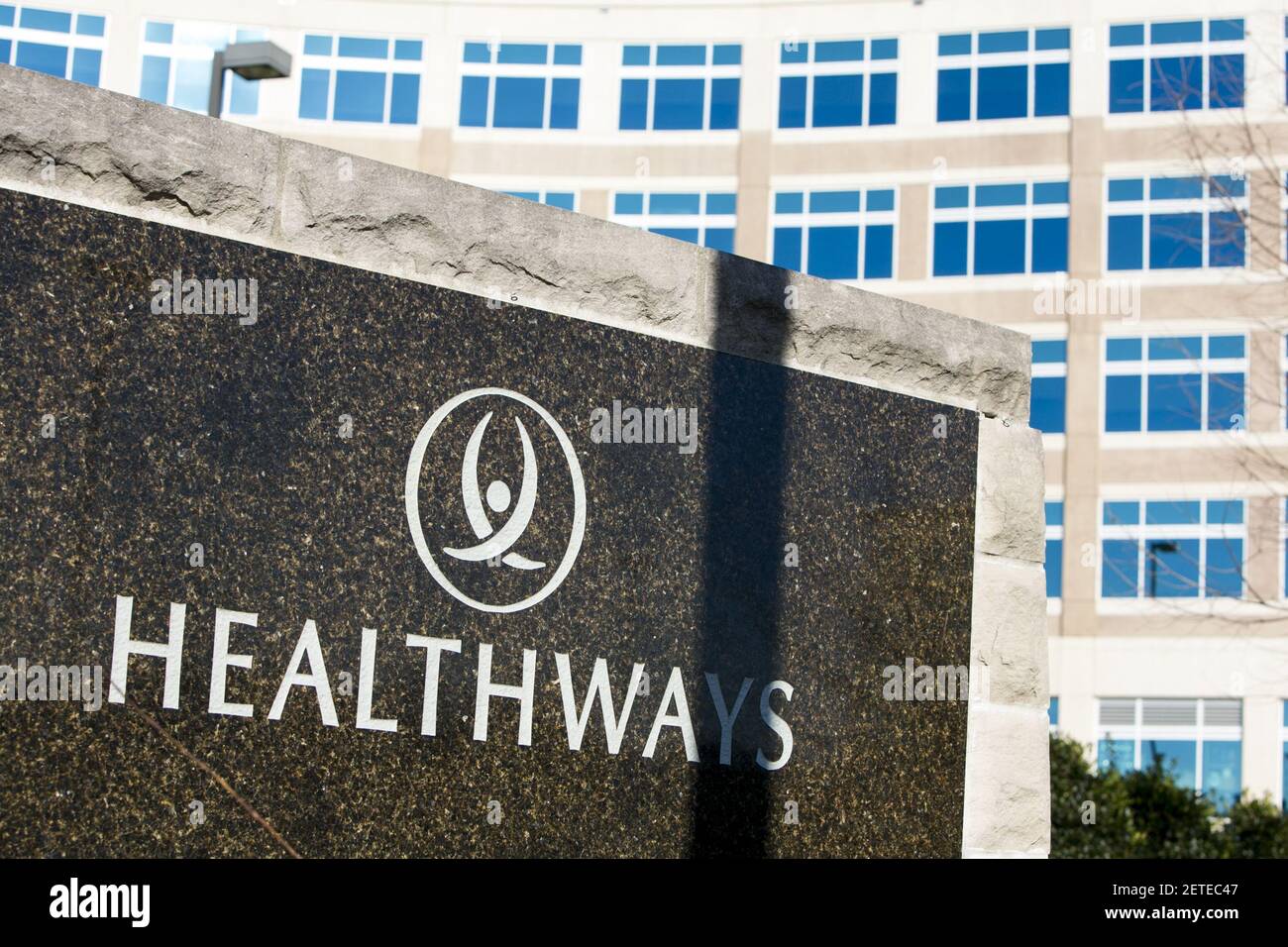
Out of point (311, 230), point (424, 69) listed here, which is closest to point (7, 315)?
point (311, 230)

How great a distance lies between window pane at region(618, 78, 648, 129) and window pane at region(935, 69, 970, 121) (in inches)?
229

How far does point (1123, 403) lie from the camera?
30844 millimetres

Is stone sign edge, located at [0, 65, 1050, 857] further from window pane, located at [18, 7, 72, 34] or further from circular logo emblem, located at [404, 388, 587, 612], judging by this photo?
window pane, located at [18, 7, 72, 34]

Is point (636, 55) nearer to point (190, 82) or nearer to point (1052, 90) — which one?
point (1052, 90)

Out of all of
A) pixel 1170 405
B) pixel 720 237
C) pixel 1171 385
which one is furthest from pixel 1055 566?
pixel 720 237

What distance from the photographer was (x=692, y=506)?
16.7 ft

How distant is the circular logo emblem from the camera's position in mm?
4547

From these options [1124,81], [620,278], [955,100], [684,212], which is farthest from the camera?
→ [684,212]

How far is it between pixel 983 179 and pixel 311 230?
29.3 metres

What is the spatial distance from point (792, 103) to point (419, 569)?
30.0m

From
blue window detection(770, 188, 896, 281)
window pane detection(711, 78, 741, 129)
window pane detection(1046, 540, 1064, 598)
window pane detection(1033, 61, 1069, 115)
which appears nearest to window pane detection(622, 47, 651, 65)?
window pane detection(711, 78, 741, 129)

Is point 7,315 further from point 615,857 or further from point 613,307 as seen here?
point 615,857
